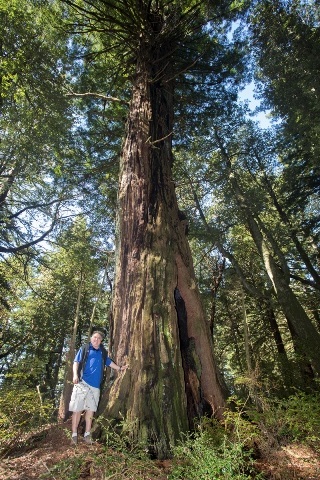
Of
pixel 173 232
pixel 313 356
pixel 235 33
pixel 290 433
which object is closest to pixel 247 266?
pixel 313 356

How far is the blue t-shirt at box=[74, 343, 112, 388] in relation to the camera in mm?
3895

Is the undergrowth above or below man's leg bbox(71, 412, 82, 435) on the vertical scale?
below

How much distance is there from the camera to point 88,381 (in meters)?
3.88

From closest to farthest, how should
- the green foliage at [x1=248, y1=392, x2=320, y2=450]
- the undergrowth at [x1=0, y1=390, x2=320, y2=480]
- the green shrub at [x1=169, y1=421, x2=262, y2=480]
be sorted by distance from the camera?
the green shrub at [x1=169, y1=421, x2=262, y2=480], the undergrowth at [x1=0, y1=390, x2=320, y2=480], the green foliage at [x1=248, y1=392, x2=320, y2=450]

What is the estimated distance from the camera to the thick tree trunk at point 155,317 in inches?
Result: 139

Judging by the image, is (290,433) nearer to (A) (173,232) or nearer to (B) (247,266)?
(A) (173,232)

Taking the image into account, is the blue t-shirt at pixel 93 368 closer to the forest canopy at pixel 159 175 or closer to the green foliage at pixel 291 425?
the forest canopy at pixel 159 175

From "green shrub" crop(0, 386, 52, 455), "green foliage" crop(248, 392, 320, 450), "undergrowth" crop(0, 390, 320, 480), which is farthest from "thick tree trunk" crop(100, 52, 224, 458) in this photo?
"green shrub" crop(0, 386, 52, 455)

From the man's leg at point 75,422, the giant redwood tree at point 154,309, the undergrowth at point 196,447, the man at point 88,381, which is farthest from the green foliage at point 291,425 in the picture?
the man's leg at point 75,422

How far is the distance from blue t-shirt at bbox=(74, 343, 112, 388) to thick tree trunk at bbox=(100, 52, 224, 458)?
0.21 meters

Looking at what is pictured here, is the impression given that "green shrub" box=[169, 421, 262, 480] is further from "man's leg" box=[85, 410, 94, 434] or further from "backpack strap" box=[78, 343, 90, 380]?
"backpack strap" box=[78, 343, 90, 380]

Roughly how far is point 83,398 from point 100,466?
46.7 inches

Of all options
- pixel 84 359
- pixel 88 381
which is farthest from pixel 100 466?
pixel 84 359

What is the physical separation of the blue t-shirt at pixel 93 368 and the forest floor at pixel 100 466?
2.26ft
